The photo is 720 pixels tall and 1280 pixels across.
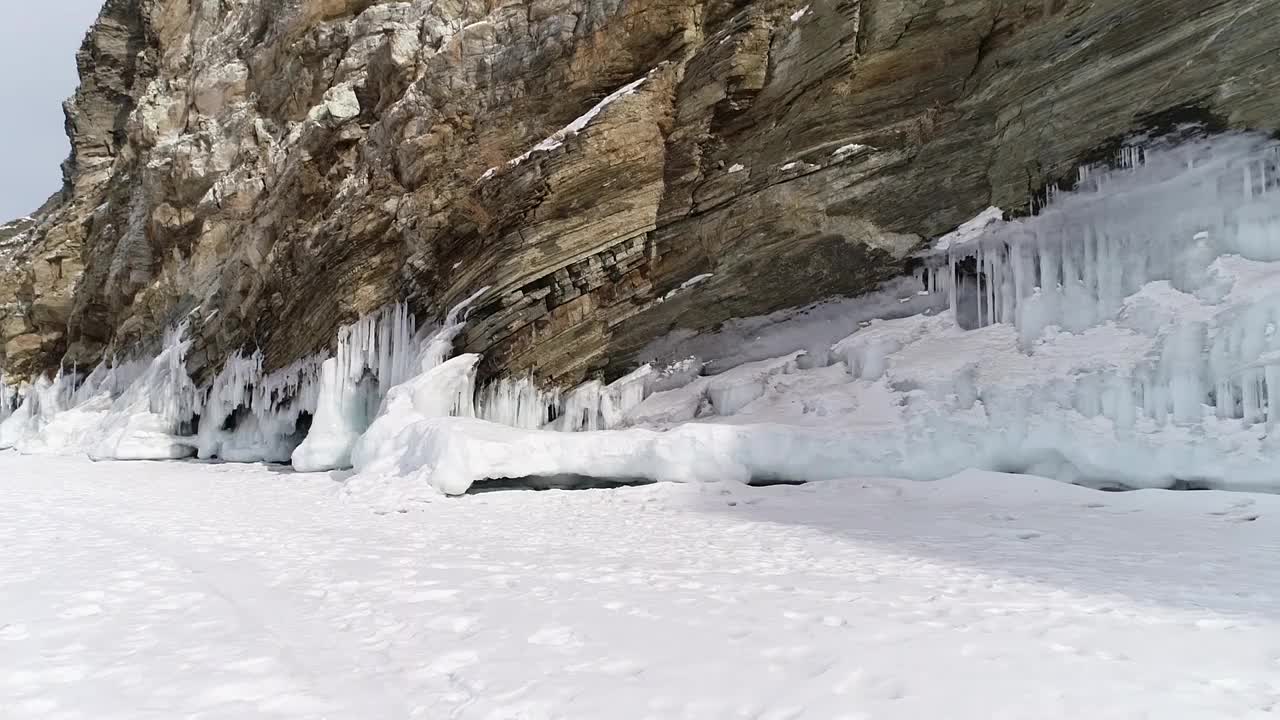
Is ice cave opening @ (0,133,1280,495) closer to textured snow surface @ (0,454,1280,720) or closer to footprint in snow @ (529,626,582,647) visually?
textured snow surface @ (0,454,1280,720)

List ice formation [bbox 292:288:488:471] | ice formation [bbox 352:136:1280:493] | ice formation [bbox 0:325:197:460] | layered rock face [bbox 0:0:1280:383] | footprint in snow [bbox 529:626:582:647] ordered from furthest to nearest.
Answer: ice formation [bbox 0:325:197:460] < ice formation [bbox 292:288:488:471] < layered rock face [bbox 0:0:1280:383] < ice formation [bbox 352:136:1280:493] < footprint in snow [bbox 529:626:582:647]

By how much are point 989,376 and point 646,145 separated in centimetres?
868

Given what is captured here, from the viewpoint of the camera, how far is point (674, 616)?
384cm

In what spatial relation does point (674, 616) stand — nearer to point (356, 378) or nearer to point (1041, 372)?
point (1041, 372)

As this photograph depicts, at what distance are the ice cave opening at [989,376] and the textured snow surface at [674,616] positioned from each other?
1.05m

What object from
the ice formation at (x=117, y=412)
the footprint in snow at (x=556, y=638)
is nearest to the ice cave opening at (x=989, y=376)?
the footprint in snow at (x=556, y=638)

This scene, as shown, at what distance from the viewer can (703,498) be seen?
29.6ft

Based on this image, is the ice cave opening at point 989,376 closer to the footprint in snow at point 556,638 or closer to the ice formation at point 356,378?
the ice formation at point 356,378

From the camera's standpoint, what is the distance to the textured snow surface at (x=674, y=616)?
2678 millimetres

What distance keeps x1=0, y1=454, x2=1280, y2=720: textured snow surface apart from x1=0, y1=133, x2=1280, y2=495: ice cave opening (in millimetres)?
1046

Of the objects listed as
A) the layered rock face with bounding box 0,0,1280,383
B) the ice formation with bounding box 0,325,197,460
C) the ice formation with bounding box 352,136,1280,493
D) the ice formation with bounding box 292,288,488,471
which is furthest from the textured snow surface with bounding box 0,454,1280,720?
the ice formation with bounding box 0,325,197,460

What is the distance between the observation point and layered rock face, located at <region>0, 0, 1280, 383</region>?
351 inches

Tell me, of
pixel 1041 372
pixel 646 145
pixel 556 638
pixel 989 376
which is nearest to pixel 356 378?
pixel 646 145

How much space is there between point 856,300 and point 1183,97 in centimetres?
502
